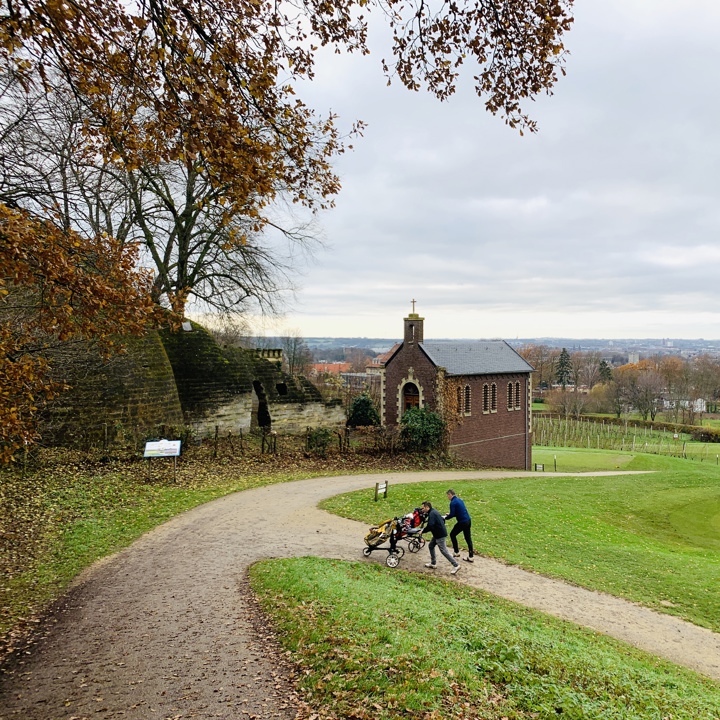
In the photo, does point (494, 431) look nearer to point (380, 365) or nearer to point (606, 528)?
point (380, 365)

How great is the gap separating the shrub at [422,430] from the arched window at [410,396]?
223 centimetres

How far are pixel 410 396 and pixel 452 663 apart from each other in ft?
83.2

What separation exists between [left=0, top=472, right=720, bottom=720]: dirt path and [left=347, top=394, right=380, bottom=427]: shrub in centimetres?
1733

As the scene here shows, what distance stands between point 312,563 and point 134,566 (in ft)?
11.2

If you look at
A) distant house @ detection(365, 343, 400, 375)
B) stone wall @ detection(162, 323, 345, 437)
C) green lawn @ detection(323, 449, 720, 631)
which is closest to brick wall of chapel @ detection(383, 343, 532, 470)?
distant house @ detection(365, 343, 400, 375)

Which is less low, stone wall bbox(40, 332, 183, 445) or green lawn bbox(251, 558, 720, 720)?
stone wall bbox(40, 332, 183, 445)

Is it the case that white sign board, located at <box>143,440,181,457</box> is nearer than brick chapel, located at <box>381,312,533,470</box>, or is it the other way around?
white sign board, located at <box>143,440,181,457</box>

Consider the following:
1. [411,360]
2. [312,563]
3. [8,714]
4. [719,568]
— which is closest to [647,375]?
[411,360]

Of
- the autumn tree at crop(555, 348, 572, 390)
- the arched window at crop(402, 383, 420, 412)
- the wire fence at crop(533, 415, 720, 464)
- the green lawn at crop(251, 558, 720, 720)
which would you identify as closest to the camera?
the green lawn at crop(251, 558, 720, 720)

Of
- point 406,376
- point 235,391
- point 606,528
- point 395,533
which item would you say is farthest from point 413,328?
point 395,533

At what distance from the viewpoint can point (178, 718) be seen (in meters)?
5.44

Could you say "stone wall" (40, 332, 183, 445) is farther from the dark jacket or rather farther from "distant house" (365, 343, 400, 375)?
"distant house" (365, 343, 400, 375)

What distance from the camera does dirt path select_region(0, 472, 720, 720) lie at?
5809 mm

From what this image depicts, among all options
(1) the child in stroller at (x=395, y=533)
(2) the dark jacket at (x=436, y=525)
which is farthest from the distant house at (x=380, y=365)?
(2) the dark jacket at (x=436, y=525)
